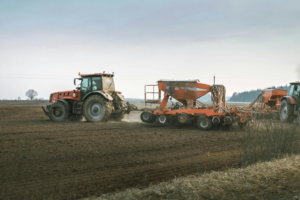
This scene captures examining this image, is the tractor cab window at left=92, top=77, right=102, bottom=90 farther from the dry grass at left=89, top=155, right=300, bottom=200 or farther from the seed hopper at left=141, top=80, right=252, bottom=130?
the dry grass at left=89, top=155, right=300, bottom=200

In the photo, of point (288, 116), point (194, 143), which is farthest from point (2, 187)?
point (288, 116)

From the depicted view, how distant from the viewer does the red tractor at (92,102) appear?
54.8ft

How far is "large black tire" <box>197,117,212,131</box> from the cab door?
21.5 ft

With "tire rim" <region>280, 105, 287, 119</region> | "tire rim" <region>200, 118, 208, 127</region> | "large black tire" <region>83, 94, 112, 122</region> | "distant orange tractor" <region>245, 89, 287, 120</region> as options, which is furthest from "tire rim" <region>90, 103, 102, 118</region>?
"distant orange tractor" <region>245, 89, 287, 120</region>

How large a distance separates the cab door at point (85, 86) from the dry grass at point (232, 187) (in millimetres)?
11995

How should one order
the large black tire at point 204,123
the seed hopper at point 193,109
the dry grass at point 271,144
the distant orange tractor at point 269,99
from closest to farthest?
the dry grass at point 271,144 < the seed hopper at point 193,109 < the large black tire at point 204,123 < the distant orange tractor at point 269,99

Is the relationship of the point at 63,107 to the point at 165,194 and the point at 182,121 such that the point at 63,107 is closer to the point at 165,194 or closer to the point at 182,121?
the point at 182,121

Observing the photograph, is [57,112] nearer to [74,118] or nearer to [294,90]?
[74,118]

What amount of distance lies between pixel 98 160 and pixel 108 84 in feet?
32.9

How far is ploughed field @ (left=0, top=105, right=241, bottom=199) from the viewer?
572 cm

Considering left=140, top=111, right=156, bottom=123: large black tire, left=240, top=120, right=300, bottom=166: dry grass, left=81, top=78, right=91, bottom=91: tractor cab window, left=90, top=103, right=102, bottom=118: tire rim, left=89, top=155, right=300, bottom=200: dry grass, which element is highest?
left=81, top=78, right=91, bottom=91: tractor cab window

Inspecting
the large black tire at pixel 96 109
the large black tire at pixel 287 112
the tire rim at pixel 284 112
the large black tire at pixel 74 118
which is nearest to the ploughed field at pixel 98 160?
the large black tire at pixel 96 109

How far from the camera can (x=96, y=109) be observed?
55.5 ft

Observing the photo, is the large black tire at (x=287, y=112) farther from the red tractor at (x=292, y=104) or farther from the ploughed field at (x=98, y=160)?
the ploughed field at (x=98, y=160)
